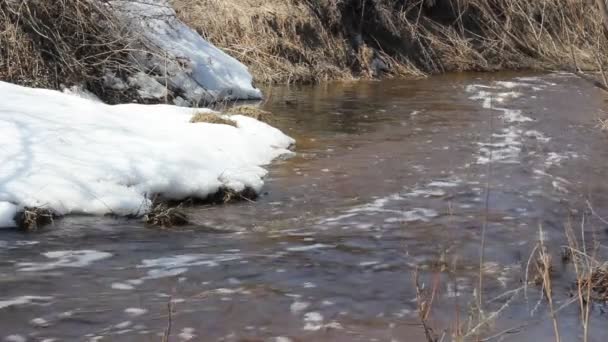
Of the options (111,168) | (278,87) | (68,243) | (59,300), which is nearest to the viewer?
(59,300)

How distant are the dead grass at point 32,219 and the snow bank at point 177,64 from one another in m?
5.38

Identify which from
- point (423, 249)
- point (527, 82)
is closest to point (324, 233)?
point (423, 249)

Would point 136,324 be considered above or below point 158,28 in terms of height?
below

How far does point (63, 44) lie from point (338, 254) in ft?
21.7

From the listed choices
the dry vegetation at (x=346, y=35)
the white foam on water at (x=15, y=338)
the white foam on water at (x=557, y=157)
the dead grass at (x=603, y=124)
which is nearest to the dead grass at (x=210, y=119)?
the white foam on water at (x=557, y=157)

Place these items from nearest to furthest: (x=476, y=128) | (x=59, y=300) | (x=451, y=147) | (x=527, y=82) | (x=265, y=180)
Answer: (x=59, y=300) < (x=265, y=180) < (x=451, y=147) < (x=476, y=128) < (x=527, y=82)

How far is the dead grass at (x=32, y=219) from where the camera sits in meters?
4.91

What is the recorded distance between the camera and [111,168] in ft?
19.0

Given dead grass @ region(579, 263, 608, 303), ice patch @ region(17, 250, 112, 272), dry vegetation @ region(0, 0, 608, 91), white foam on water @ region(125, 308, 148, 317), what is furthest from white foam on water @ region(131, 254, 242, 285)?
dry vegetation @ region(0, 0, 608, 91)

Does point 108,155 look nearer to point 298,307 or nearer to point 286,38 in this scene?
point 298,307

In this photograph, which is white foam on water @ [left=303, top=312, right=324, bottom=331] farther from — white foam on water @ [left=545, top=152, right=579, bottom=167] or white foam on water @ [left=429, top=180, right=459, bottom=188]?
white foam on water @ [left=545, top=152, right=579, bottom=167]

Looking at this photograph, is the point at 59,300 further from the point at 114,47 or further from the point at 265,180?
the point at 114,47

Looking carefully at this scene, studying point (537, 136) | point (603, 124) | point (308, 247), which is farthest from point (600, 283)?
point (603, 124)

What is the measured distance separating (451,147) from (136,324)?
18.9ft
